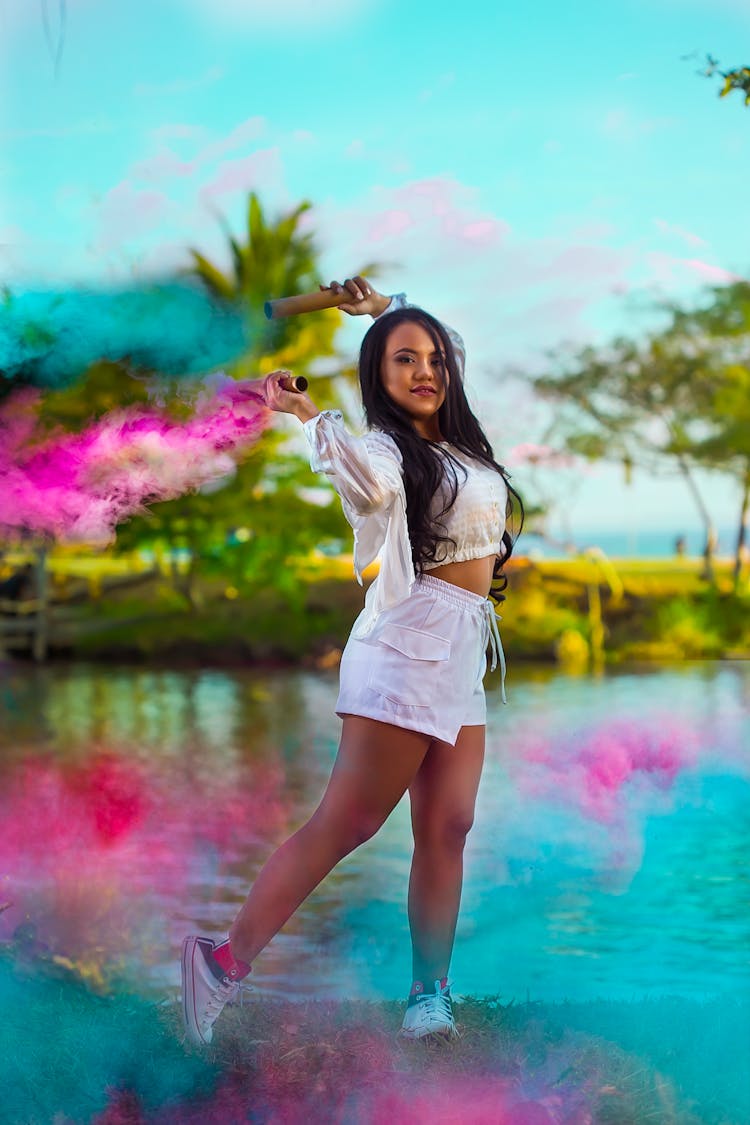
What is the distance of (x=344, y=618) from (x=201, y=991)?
325 inches

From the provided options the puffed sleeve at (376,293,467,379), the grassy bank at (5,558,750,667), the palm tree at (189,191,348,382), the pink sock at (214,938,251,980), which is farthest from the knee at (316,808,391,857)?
the palm tree at (189,191,348,382)

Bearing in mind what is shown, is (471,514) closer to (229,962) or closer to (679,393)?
(229,962)

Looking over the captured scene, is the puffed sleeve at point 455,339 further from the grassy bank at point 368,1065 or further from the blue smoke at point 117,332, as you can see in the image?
the blue smoke at point 117,332

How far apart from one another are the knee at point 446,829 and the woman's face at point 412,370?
566 mm

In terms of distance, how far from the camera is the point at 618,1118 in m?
1.74

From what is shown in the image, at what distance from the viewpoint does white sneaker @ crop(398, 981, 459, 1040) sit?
1.95m

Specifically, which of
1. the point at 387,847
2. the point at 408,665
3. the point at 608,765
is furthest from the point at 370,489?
the point at 608,765

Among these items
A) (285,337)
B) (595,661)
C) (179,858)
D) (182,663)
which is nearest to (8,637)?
(182,663)

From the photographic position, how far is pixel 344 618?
10180 millimetres

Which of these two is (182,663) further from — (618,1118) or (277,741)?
(618,1118)

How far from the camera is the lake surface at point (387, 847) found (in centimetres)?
262

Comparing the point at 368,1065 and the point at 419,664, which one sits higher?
the point at 419,664

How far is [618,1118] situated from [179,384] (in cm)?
221

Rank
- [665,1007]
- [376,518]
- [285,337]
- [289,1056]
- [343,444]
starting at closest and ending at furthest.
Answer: [343,444], [376,518], [289,1056], [665,1007], [285,337]
